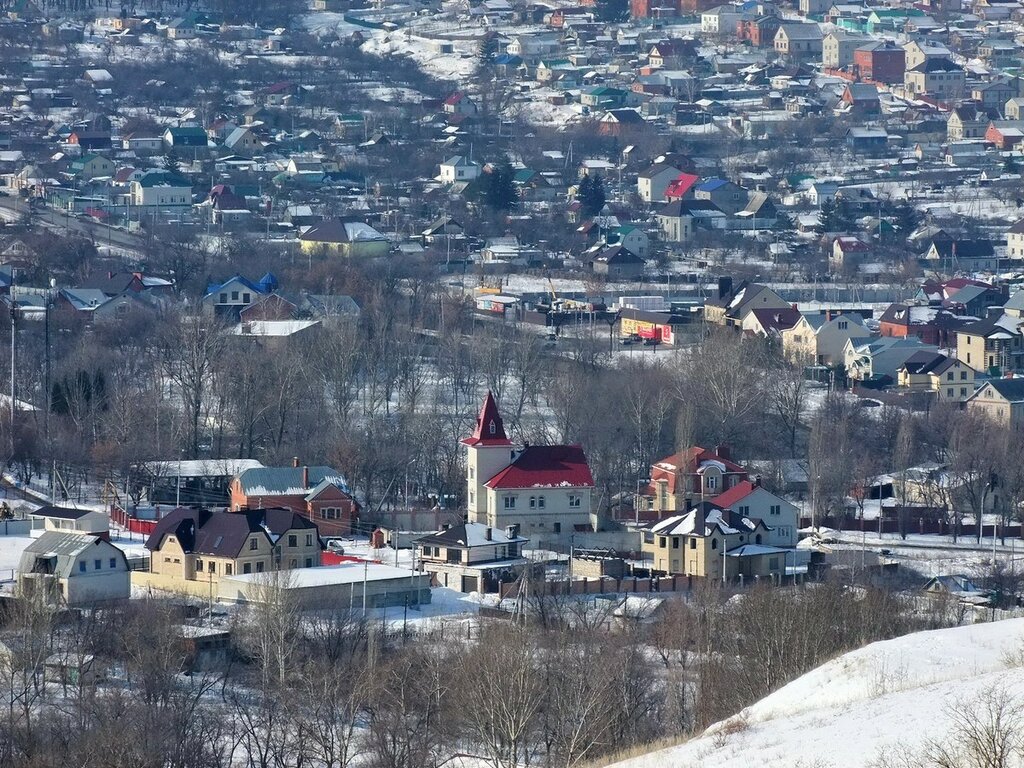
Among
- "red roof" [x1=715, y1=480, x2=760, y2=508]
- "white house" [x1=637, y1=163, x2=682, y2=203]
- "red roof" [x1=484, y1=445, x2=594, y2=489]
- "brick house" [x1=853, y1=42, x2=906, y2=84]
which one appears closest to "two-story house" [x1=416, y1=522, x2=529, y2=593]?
"red roof" [x1=484, y1=445, x2=594, y2=489]

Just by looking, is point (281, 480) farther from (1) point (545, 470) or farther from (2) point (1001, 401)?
(2) point (1001, 401)

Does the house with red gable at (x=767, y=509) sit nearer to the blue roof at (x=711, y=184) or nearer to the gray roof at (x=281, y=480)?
the gray roof at (x=281, y=480)

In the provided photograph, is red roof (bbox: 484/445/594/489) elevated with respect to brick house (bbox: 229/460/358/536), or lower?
elevated

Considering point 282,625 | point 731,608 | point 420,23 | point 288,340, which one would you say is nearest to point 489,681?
point 282,625

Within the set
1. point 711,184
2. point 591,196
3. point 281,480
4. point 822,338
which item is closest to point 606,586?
point 281,480

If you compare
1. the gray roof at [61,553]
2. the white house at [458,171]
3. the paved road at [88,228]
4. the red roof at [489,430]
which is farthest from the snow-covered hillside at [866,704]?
the white house at [458,171]

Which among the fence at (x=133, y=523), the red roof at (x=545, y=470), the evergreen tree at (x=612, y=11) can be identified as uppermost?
the red roof at (x=545, y=470)

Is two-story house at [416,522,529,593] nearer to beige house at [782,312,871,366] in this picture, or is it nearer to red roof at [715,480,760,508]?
red roof at [715,480,760,508]
